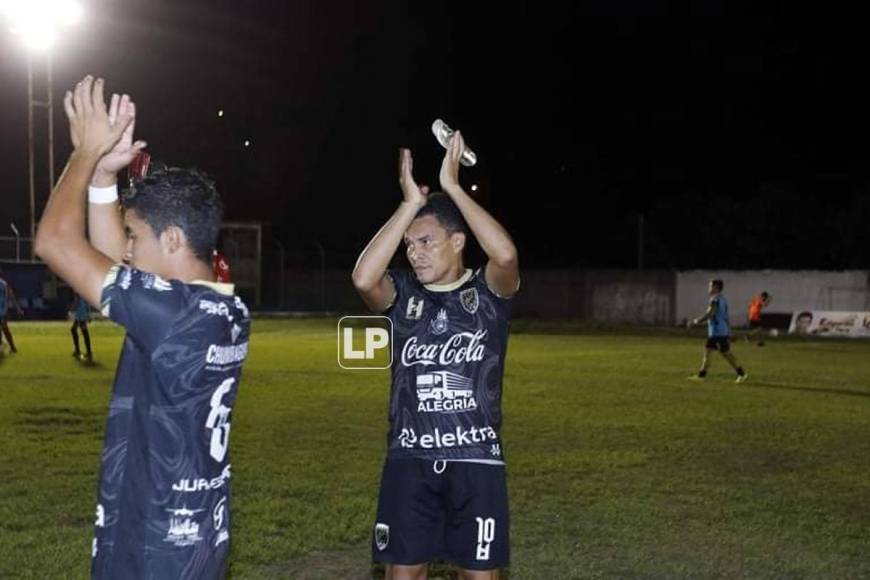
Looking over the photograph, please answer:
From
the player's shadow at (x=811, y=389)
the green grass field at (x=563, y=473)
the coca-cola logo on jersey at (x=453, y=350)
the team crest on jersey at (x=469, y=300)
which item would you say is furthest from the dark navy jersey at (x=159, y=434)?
the player's shadow at (x=811, y=389)

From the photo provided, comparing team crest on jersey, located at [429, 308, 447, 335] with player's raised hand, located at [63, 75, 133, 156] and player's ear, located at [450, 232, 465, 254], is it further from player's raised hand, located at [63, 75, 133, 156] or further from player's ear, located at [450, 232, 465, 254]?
player's raised hand, located at [63, 75, 133, 156]

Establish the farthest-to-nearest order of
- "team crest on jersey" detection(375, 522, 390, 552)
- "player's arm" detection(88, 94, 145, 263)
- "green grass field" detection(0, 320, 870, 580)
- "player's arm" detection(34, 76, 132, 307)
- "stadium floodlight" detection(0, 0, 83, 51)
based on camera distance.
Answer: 1. "stadium floodlight" detection(0, 0, 83, 51)
2. "green grass field" detection(0, 320, 870, 580)
3. "team crest on jersey" detection(375, 522, 390, 552)
4. "player's arm" detection(88, 94, 145, 263)
5. "player's arm" detection(34, 76, 132, 307)

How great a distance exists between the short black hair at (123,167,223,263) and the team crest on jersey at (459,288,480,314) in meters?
1.81

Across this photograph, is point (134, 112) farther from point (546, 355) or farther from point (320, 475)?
point (546, 355)

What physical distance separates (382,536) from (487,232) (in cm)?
150

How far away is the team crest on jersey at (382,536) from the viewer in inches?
208

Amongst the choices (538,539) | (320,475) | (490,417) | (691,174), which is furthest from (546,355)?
(691,174)

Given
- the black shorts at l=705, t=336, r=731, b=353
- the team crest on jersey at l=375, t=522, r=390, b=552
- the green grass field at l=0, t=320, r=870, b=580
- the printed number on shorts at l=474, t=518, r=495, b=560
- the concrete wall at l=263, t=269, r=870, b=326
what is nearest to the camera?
the printed number on shorts at l=474, t=518, r=495, b=560

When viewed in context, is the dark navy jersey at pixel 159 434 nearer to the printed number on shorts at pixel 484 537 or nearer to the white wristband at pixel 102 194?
the white wristband at pixel 102 194

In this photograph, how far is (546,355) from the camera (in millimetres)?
30062

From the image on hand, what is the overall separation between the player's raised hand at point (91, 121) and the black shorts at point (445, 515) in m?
2.30

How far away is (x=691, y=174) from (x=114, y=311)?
67012mm

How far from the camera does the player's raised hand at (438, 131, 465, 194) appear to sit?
16.3 feet

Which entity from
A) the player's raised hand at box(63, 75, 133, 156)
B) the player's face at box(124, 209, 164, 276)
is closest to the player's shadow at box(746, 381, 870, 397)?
the player's face at box(124, 209, 164, 276)
